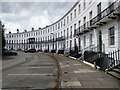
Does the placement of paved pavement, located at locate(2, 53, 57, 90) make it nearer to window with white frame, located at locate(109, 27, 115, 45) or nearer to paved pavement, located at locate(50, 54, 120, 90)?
paved pavement, located at locate(50, 54, 120, 90)

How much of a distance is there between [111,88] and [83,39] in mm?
27239

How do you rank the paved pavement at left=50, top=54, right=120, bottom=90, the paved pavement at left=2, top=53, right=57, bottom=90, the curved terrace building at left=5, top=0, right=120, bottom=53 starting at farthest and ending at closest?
the curved terrace building at left=5, top=0, right=120, bottom=53
the paved pavement at left=50, top=54, right=120, bottom=90
the paved pavement at left=2, top=53, right=57, bottom=90

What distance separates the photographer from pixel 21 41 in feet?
402

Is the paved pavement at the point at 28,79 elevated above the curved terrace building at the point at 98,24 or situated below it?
below

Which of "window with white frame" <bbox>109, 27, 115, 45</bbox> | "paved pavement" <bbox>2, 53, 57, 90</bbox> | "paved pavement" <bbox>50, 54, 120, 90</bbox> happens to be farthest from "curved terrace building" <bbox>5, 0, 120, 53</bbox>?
"paved pavement" <bbox>2, 53, 57, 90</bbox>

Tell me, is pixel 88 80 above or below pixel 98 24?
below

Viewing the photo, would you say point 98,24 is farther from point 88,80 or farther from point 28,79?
point 28,79

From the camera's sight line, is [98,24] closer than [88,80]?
No

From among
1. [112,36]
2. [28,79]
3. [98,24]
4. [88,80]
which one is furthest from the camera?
[98,24]

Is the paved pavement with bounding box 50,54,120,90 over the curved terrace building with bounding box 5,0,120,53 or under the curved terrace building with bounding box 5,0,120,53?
under

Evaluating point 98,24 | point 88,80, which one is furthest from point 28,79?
point 98,24

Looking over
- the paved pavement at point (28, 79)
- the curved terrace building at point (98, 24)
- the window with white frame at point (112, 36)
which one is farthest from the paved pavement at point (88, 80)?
the window with white frame at point (112, 36)

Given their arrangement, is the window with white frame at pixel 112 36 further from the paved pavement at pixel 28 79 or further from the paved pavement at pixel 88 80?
the paved pavement at pixel 88 80

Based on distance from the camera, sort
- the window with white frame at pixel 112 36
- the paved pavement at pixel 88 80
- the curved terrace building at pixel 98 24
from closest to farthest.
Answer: the paved pavement at pixel 88 80, the curved terrace building at pixel 98 24, the window with white frame at pixel 112 36
